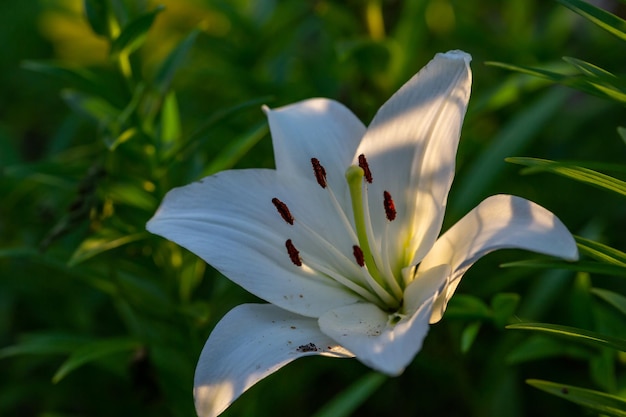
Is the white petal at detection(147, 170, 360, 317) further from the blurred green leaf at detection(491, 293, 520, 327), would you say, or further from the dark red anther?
the blurred green leaf at detection(491, 293, 520, 327)

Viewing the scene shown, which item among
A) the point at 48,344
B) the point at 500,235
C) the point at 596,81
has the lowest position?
the point at 48,344

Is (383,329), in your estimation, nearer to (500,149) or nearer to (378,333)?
(378,333)

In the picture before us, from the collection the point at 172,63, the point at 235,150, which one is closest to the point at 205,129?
the point at 235,150

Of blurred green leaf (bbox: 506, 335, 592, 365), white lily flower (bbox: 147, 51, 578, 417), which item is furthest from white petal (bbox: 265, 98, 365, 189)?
blurred green leaf (bbox: 506, 335, 592, 365)

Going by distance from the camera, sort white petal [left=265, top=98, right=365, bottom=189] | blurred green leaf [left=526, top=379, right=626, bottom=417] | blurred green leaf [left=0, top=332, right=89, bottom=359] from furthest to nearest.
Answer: blurred green leaf [left=0, top=332, right=89, bottom=359] < white petal [left=265, top=98, right=365, bottom=189] < blurred green leaf [left=526, top=379, right=626, bottom=417]

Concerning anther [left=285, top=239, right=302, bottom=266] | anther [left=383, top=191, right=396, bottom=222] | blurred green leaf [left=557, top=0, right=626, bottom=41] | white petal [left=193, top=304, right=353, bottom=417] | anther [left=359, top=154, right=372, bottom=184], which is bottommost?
white petal [left=193, top=304, right=353, bottom=417]
